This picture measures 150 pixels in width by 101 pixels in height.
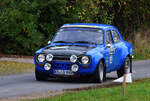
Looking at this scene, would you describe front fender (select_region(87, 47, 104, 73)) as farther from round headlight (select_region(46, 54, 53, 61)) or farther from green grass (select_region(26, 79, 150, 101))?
green grass (select_region(26, 79, 150, 101))

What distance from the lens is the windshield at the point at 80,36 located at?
16.1m

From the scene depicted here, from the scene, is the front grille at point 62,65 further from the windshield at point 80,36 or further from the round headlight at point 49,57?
the windshield at point 80,36

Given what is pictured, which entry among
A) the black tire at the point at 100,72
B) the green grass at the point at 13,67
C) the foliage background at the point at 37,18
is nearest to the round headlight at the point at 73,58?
the black tire at the point at 100,72

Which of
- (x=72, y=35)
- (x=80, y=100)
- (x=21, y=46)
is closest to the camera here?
(x=80, y=100)

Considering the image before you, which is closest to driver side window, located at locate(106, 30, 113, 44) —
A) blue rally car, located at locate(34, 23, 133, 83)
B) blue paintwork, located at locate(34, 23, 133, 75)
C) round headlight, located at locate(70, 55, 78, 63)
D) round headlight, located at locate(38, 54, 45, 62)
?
blue rally car, located at locate(34, 23, 133, 83)

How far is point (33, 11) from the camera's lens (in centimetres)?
2756

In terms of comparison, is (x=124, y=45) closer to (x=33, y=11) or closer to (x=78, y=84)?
(x=78, y=84)

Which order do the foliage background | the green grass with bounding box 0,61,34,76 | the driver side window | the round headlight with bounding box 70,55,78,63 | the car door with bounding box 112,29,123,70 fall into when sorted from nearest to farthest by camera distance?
the round headlight with bounding box 70,55,78,63 → the driver side window → the car door with bounding box 112,29,123,70 → the green grass with bounding box 0,61,34,76 → the foliage background

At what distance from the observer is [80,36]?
16.2m

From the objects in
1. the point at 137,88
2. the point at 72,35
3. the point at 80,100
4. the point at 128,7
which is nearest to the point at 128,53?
the point at 72,35

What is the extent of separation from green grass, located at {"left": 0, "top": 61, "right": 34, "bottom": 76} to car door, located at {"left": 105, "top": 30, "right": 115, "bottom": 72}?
4108 millimetres

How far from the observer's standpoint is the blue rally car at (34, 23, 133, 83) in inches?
585

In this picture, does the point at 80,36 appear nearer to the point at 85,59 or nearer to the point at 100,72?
the point at 100,72

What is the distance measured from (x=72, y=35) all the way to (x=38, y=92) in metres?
3.76
